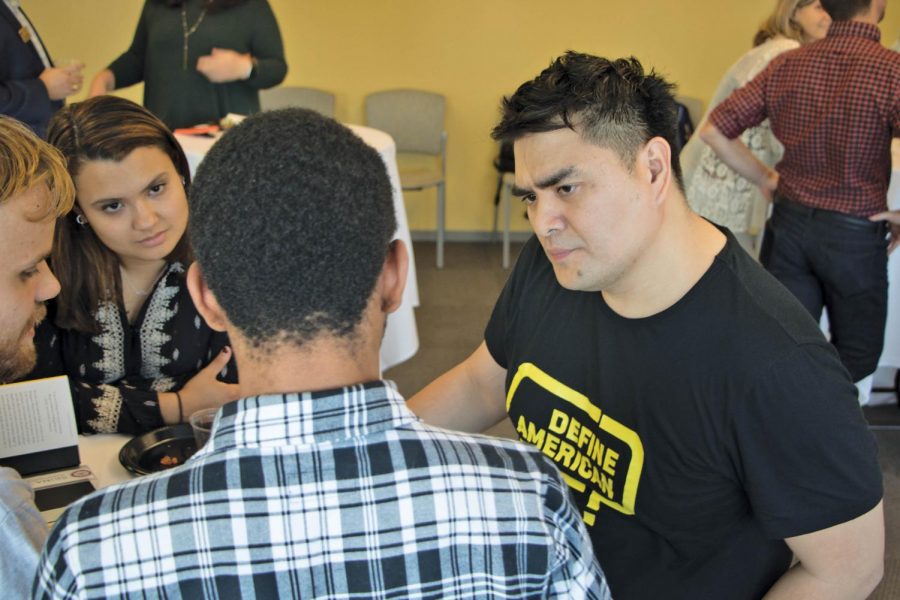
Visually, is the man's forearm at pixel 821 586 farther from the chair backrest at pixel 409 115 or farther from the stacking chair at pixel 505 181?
the chair backrest at pixel 409 115

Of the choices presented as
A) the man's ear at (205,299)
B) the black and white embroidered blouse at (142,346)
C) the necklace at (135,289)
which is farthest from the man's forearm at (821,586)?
the necklace at (135,289)

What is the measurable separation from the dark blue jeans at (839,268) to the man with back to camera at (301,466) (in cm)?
224

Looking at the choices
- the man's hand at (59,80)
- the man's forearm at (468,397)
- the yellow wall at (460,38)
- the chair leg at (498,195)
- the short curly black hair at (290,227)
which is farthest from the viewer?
the chair leg at (498,195)

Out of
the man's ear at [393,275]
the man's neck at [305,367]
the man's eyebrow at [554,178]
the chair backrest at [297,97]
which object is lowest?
the chair backrest at [297,97]

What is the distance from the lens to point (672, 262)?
3.85 ft

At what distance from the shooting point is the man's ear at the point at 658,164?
119 cm

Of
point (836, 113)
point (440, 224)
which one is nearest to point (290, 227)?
point (836, 113)

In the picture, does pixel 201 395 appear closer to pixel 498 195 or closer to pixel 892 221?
pixel 892 221

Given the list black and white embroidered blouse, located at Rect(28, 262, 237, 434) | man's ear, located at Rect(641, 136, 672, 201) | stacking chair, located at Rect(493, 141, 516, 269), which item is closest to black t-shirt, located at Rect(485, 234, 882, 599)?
man's ear, located at Rect(641, 136, 672, 201)

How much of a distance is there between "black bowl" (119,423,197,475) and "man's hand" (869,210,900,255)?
2160mm

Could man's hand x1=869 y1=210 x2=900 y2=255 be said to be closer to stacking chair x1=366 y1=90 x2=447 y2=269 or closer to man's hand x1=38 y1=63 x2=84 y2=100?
man's hand x1=38 y1=63 x2=84 y2=100

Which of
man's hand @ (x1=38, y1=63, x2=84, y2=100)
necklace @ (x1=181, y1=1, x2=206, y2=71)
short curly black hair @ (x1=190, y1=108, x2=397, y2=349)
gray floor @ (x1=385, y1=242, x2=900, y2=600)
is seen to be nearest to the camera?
short curly black hair @ (x1=190, y1=108, x2=397, y2=349)

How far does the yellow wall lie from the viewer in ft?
16.8

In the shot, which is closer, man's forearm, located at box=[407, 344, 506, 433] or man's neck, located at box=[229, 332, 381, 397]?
man's neck, located at box=[229, 332, 381, 397]
